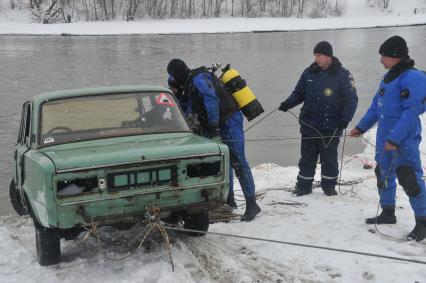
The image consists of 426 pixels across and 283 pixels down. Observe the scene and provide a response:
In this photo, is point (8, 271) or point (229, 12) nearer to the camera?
point (8, 271)

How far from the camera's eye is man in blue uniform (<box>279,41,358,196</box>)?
6605 millimetres

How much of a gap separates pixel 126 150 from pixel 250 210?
7.07 ft

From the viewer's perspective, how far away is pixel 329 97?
661 centimetres

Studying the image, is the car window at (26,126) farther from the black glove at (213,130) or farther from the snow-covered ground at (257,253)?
the black glove at (213,130)

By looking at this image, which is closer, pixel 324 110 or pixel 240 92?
→ pixel 240 92

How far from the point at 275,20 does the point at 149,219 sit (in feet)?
210

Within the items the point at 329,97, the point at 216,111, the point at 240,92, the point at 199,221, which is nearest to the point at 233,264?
the point at 199,221

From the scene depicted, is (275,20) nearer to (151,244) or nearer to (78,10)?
(78,10)

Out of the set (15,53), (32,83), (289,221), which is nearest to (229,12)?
(15,53)

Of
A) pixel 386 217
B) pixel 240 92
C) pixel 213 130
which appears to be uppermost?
pixel 240 92

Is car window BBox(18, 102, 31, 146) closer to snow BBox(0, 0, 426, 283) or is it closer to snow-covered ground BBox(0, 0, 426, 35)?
snow BBox(0, 0, 426, 283)

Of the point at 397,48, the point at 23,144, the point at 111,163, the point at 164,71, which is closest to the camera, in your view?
the point at 111,163

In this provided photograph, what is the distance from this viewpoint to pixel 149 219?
174 inches

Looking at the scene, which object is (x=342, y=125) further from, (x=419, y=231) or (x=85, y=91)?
(x=85, y=91)
